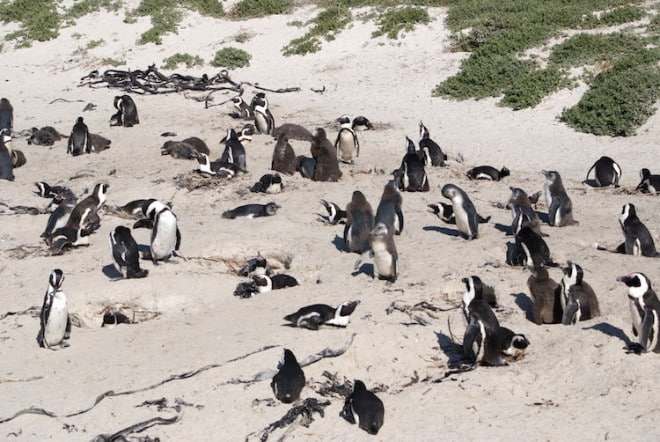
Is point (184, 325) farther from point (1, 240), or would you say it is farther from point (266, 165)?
point (266, 165)

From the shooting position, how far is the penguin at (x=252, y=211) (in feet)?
34.3

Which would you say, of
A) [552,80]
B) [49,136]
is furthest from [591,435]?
[49,136]

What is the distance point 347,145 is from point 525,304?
214 inches

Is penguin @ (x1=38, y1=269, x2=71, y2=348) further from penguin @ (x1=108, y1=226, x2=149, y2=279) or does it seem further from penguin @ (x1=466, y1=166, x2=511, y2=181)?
penguin @ (x1=466, y1=166, x2=511, y2=181)

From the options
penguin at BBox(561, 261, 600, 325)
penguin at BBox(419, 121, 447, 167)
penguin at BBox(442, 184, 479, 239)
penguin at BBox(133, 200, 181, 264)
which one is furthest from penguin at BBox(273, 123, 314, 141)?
penguin at BBox(561, 261, 600, 325)

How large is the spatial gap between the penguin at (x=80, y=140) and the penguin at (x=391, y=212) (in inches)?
216

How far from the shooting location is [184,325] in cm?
790

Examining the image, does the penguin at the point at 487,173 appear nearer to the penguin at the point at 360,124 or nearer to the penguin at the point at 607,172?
the penguin at the point at 607,172

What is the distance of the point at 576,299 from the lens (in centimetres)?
737

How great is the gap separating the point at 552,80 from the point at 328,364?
9.35 meters

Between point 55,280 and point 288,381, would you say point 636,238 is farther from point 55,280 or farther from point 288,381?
point 55,280

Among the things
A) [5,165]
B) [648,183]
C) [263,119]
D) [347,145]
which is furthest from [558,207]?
[5,165]

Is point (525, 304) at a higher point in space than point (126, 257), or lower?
lower

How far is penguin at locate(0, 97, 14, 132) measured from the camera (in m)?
15.5
